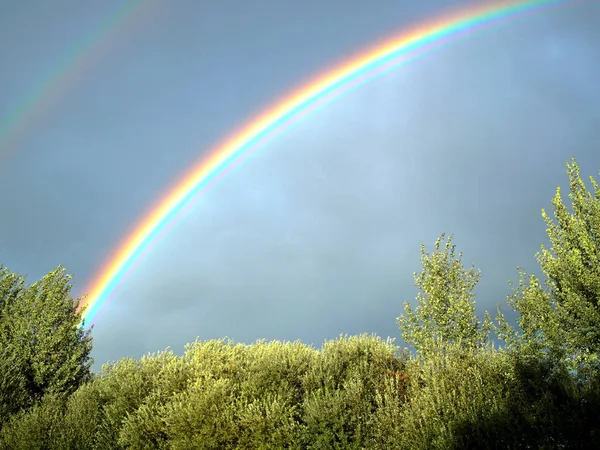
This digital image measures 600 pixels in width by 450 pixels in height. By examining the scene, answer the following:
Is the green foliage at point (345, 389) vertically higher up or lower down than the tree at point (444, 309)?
lower down

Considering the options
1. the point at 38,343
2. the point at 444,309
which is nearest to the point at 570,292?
the point at 444,309

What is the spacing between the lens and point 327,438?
1659 cm

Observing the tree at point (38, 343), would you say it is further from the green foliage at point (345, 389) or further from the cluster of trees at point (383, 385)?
the green foliage at point (345, 389)

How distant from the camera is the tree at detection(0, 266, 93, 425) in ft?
104

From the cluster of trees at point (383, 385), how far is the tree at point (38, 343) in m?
0.17

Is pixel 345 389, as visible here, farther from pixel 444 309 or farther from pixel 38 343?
pixel 38 343

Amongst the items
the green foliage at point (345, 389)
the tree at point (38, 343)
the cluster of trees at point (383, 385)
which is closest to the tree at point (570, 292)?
the cluster of trees at point (383, 385)

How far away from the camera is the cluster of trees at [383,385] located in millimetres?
14078

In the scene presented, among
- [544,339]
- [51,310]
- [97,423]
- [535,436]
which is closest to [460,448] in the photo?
[535,436]

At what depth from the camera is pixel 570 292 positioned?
23688 mm

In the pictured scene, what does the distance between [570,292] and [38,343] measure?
115ft

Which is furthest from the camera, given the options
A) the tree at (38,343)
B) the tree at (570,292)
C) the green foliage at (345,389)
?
the tree at (38,343)

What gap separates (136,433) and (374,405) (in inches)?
399

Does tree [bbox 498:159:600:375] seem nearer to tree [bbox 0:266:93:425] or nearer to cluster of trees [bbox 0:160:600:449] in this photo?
cluster of trees [bbox 0:160:600:449]
